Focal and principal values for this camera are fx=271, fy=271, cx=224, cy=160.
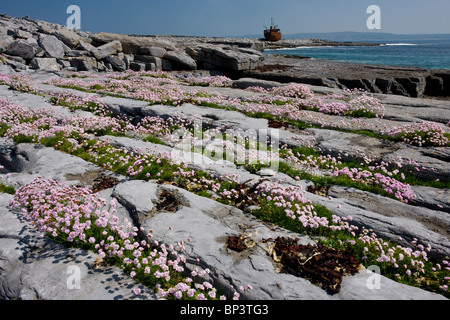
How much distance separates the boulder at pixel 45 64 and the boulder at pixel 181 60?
13.4m

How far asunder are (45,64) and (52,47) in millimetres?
4152

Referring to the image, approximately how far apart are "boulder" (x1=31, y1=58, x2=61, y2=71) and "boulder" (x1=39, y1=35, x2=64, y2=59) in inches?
69.6

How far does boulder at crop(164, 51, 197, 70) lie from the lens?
36812 millimetres

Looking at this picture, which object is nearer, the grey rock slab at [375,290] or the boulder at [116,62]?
the grey rock slab at [375,290]

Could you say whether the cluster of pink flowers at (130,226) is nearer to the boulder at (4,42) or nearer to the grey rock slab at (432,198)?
the grey rock slab at (432,198)

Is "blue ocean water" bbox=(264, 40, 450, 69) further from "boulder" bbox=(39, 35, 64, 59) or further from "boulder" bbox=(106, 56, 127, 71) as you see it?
"boulder" bbox=(39, 35, 64, 59)

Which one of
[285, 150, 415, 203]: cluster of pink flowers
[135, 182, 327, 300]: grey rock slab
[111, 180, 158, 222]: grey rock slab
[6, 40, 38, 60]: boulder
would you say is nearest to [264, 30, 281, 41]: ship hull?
[6, 40, 38, 60]: boulder

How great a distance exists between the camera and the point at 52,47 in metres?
33.2

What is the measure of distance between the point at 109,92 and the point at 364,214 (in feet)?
57.8

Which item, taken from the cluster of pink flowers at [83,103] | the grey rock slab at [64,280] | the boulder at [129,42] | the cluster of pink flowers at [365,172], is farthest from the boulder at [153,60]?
the grey rock slab at [64,280]

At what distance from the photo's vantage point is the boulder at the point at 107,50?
111ft

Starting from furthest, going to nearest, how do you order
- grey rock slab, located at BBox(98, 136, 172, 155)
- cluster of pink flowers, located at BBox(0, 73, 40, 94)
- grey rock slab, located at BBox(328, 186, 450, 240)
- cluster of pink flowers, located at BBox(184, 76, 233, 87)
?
cluster of pink flowers, located at BBox(184, 76, 233, 87) < cluster of pink flowers, located at BBox(0, 73, 40, 94) < grey rock slab, located at BBox(98, 136, 172, 155) < grey rock slab, located at BBox(328, 186, 450, 240)

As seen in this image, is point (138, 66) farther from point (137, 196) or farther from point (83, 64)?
point (137, 196)

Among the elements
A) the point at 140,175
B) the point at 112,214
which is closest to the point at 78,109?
the point at 140,175
